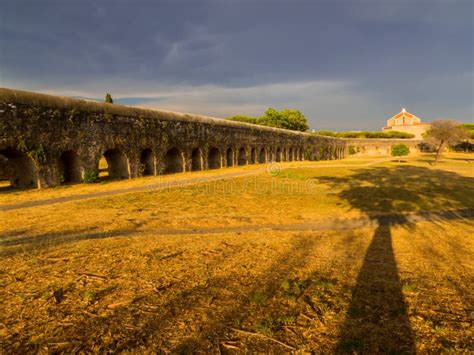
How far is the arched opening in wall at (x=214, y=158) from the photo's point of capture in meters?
23.1

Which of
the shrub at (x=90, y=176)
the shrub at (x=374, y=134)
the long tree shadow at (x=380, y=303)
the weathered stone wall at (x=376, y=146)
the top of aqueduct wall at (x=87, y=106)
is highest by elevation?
the shrub at (x=374, y=134)

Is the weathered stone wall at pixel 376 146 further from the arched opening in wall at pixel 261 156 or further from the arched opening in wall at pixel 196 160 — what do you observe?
the arched opening in wall at pixel 196 160

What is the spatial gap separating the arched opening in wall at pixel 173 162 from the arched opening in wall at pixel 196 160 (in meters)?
1.76

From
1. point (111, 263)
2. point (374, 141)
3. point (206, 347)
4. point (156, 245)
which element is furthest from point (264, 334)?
point (374, 141)

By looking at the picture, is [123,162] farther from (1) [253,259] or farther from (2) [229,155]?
(1) [253,259]

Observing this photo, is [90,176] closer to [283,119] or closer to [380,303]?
[380,303]

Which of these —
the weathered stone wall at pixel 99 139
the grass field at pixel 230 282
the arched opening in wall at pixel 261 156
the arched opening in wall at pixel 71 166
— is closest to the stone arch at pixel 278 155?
the arched opening in wall at pixel 261 156

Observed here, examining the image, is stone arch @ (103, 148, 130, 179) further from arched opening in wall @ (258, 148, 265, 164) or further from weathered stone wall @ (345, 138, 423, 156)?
weathered stone wall @ (345, 138, 423, 156)

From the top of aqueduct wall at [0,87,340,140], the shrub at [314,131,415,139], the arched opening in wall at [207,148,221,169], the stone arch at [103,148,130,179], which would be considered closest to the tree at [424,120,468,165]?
the arched opening in wall at [207,148,221,169]

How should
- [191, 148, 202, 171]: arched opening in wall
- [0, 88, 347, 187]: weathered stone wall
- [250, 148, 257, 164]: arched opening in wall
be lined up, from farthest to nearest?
[250, 148, 257, 164]: arched opening in wall
[191, 148, 202, 171]: arched opening in wall
[0, 88, 347, 187]: weathered stone wall

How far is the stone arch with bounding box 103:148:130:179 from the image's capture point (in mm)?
15375

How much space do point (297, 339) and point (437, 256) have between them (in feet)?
13.2

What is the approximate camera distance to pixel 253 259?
4.30m

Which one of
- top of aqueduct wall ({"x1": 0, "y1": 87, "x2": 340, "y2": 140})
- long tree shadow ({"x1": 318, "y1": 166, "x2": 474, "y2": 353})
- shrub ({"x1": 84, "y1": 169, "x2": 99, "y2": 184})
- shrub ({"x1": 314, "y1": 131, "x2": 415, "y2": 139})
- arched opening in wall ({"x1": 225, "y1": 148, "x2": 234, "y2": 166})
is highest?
shrub ({"x1": 314, "y1": 131, "x2": 415, "y2": 139})
